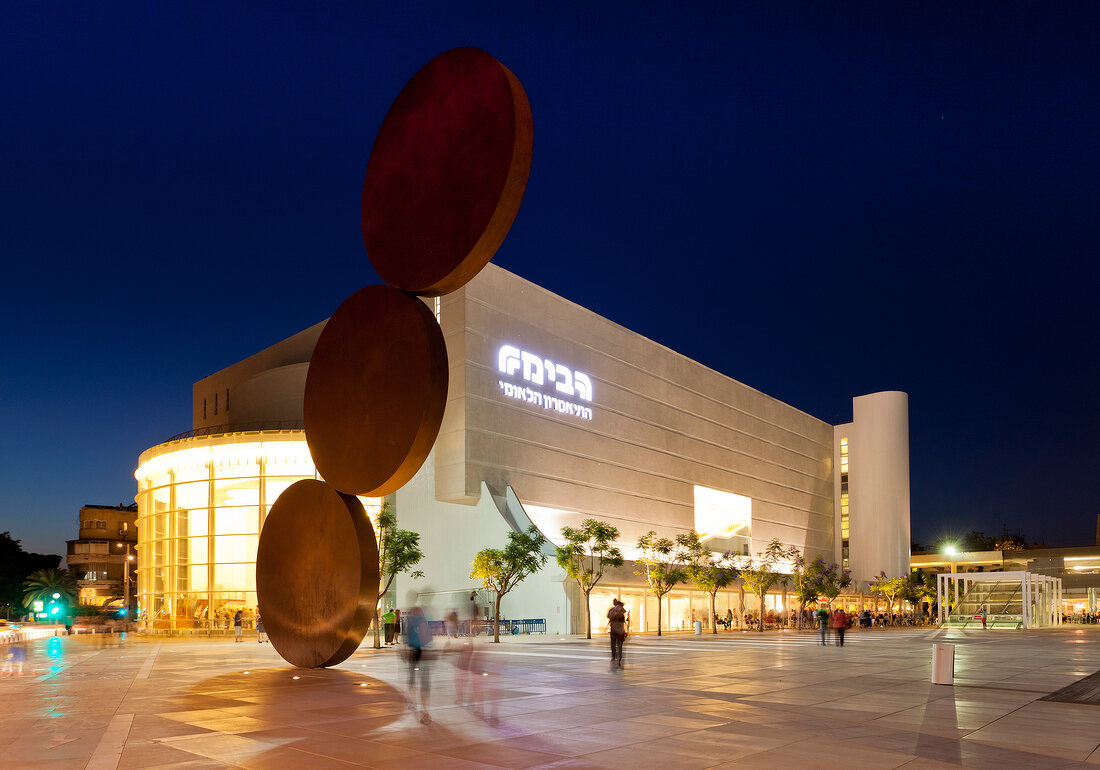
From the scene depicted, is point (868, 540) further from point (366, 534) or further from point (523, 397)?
point (366, 534)

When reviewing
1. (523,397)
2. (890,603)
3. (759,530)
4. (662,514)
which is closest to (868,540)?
(890,603)

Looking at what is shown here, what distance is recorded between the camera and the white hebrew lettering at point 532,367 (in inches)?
2124

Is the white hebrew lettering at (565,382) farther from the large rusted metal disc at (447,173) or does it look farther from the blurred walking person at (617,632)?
the large rusted metal disc at (447,173)

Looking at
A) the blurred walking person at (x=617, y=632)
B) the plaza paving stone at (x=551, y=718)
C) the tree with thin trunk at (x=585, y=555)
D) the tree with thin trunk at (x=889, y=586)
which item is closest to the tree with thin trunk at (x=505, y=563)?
the tree with thin trunk at (x=585, y=555)

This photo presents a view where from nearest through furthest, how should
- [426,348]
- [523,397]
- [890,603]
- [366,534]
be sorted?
1. [426,348]
2. [366,534]
3. [523,397]
4. [890,603]

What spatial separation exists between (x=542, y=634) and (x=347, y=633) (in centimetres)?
3229

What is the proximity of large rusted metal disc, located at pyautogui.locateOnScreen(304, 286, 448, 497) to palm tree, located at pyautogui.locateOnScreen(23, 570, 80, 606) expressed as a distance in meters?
103

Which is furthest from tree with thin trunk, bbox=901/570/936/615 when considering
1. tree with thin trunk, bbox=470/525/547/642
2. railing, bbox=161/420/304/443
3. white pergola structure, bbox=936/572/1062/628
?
railing, bbox=161/420/304/443

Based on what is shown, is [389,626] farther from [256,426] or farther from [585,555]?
[256,426]

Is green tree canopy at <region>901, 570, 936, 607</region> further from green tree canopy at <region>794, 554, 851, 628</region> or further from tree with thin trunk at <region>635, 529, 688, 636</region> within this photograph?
tree with thin trunk at <region>635, 529, 688, 636</region>

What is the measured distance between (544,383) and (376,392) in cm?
3707

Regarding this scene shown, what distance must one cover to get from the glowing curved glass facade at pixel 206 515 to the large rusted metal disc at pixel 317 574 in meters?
29.6

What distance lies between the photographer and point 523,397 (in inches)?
2105

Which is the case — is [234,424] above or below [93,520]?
above
